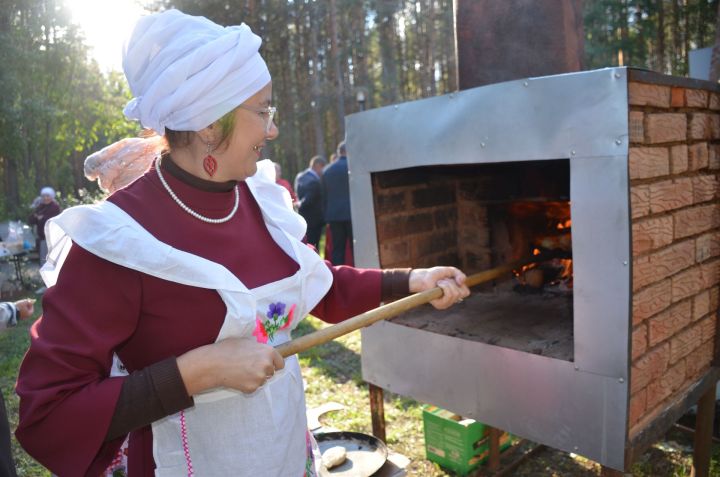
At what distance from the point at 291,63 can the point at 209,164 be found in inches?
764

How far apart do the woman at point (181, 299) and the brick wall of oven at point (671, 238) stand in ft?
4.02

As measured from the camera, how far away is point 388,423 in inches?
158

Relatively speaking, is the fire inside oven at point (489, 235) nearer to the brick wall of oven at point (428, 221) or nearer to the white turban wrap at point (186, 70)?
the brick wall of oven at point (428, 221)

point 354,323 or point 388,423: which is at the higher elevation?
point 354,323

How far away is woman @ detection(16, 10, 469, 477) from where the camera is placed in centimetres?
120

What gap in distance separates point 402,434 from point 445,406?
1.33m

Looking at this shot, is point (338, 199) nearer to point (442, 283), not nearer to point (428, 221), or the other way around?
point (428, 221)

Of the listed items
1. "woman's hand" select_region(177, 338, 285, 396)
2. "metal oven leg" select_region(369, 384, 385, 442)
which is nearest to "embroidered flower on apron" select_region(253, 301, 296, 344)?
"woman's hand" select_region(177, 338, 285, 396)

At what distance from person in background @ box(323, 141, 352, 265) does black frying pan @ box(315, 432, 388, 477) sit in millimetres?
4874

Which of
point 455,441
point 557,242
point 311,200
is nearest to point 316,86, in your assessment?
point 311,200

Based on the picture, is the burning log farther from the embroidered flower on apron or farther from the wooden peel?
the embroidered flower on apron

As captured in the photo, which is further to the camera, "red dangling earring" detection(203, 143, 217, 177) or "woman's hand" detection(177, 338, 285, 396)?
"red dangling earring" detection(203, 143, 217, 177)

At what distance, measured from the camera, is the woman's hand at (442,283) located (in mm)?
1919

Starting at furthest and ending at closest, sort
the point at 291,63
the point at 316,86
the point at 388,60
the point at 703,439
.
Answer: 1. the point at 388,60
2. the point at 291,63
3. the point at 316,86
4. the point at 703,439
